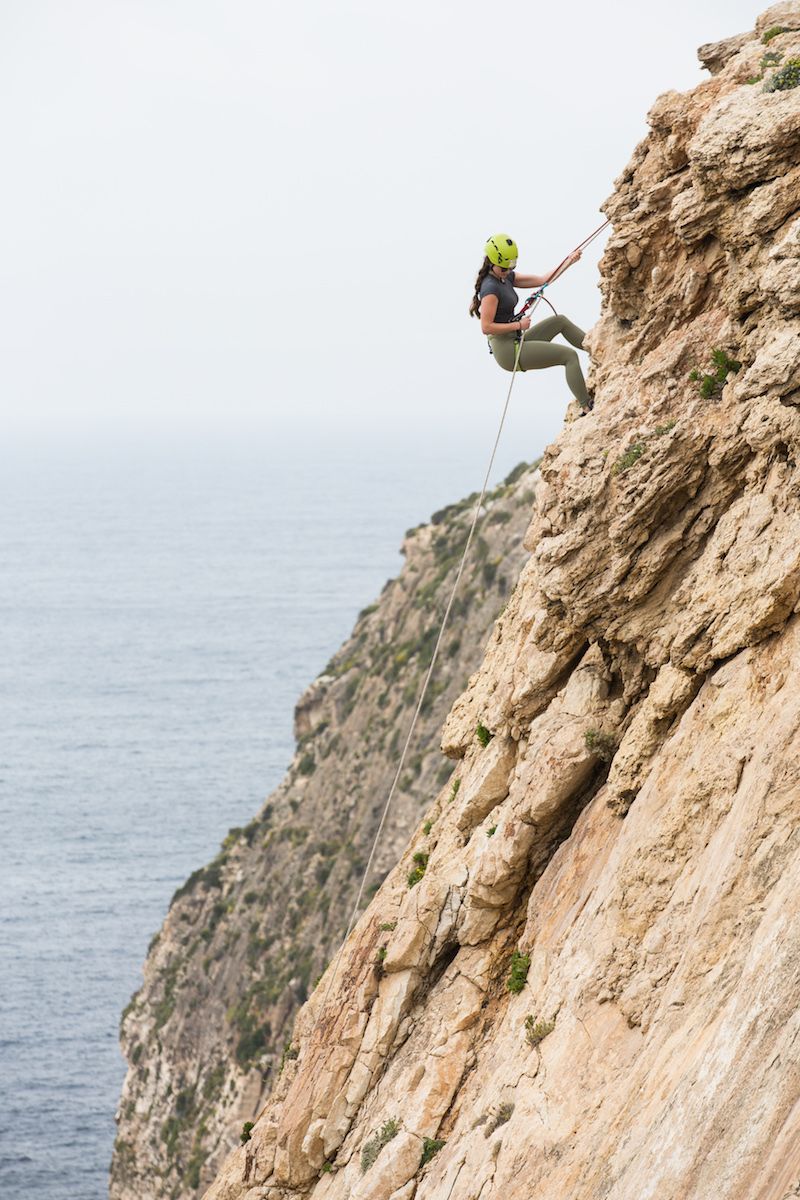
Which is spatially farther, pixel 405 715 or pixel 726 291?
pixel 405 715

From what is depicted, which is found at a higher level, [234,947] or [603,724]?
[603,724]

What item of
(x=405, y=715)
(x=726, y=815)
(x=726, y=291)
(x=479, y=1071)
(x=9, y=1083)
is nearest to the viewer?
(x=726, y=815)

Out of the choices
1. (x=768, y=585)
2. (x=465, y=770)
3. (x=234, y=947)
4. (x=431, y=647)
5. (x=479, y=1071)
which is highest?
(x=768, y=585)

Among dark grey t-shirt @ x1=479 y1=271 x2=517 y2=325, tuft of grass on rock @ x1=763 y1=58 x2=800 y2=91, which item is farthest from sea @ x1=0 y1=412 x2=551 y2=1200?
tuft of grass on rock @ x1=763 y1=58 x2=800 y2=91

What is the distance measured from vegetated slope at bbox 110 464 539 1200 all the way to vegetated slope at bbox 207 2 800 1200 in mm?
37097

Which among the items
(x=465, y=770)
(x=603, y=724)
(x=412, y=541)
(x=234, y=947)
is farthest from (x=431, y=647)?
(x=603, y=724)

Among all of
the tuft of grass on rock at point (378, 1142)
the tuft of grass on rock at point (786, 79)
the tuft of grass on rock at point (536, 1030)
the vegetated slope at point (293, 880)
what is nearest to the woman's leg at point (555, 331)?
the tuft of grass on rock at point (786, 79)

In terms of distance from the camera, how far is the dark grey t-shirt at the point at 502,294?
616 inches

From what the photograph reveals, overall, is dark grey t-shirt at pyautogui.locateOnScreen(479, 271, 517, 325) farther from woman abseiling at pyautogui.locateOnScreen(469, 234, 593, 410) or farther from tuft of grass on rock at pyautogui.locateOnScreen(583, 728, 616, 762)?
tuft of grass on rock at pyautogui.locateOnScreen(583, 728, 616, 762)

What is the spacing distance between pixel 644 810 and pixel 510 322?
7974mm

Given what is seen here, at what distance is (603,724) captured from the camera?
542 inches

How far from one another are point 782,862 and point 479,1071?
6196mm

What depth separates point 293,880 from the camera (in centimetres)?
5997

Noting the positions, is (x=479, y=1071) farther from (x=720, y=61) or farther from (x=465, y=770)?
(x=720, y=61)
